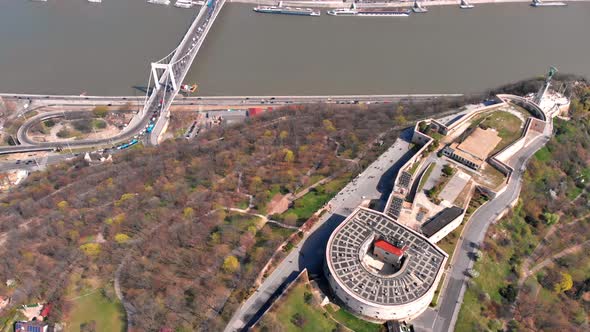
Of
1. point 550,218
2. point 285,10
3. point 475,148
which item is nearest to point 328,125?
point 475,148

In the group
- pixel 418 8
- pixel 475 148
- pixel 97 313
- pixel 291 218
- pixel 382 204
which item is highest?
pixel 418 8

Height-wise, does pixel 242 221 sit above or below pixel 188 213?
below

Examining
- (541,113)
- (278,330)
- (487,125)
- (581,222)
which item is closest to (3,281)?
(278,330)

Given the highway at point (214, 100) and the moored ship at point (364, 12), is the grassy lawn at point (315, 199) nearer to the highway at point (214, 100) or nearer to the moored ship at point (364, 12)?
the highway at point (214, 100)

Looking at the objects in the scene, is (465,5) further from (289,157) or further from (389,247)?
(389,247)

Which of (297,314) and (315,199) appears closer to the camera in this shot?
(297,314)

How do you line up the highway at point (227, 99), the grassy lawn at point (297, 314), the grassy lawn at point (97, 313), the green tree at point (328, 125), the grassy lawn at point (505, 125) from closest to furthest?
1. the grassy lawn at point (297, 314)
2. the grassy lawn at point (97, 313)
3. the grassy lawn at point (505, 125)
4. the green tree at point (328, 125)
5. the highway at point (227, 99)

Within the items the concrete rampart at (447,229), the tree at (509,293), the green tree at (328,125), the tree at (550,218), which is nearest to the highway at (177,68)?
the green tree at (328,125)
